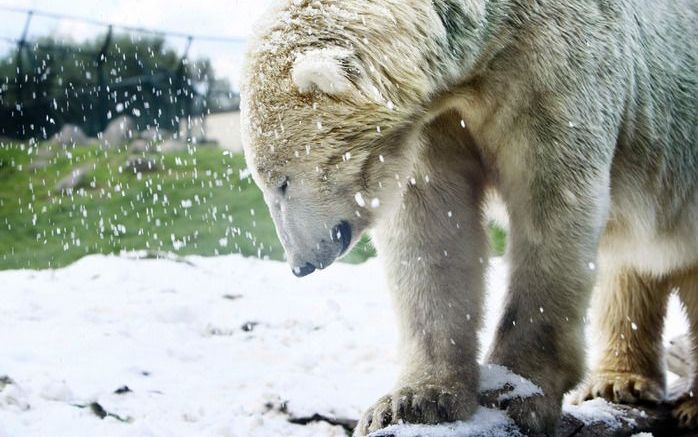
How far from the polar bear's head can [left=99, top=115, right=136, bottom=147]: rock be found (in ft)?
27.4

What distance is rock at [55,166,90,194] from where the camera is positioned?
10.0 metres

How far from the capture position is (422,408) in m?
2.94

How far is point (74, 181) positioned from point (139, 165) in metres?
0.81

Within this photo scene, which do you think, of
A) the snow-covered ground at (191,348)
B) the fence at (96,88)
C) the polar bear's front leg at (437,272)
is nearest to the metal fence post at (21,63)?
the fence at (96,88)

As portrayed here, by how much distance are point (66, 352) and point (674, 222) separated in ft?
8.64

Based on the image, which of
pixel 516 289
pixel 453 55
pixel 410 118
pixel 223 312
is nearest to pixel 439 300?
pixel 516 289

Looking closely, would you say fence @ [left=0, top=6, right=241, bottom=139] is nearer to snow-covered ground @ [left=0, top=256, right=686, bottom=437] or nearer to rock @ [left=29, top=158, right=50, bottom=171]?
rock @ [left=29, top=158, right=50, bottom=171]

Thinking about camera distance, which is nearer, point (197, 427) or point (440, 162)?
point (440, 162)

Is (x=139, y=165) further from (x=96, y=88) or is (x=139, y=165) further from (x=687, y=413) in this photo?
(x=687, y=413)

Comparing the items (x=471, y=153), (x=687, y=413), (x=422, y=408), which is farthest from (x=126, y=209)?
(x=422, y=408)

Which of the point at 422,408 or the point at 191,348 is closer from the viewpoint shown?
the point at 422,408

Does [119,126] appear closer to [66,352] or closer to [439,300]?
[66,352]

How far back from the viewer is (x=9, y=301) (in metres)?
4.96

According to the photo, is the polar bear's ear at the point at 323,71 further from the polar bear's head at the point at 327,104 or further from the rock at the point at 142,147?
the rock at the point at 142,147
